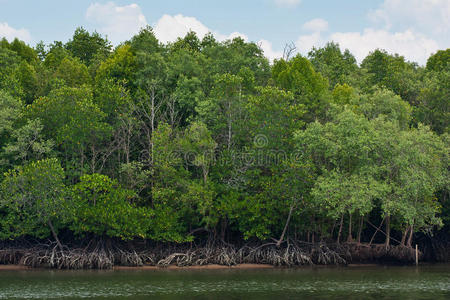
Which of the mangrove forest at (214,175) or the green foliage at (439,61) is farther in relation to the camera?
the green foliage at (439,61)

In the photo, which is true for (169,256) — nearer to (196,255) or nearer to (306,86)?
(196,255)

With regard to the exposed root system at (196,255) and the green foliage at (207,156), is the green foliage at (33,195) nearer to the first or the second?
the green foliage at (207,156)

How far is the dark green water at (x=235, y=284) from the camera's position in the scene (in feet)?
92.3

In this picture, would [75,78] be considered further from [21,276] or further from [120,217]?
[21,276]

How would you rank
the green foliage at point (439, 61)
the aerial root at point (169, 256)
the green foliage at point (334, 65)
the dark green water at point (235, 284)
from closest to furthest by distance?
1. the dark green water at point (235, 284)
2. the aerial root at point (169, 256)
3. the green foliage at point (439, 61)
4. the green foliage at point (334, 65)

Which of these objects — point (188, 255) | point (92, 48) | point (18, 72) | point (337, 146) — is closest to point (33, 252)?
point (188, 255)

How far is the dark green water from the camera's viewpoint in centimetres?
2812

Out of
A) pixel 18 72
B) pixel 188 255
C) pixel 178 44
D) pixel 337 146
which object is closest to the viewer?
pixel 337 146

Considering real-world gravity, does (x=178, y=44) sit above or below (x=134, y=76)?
above

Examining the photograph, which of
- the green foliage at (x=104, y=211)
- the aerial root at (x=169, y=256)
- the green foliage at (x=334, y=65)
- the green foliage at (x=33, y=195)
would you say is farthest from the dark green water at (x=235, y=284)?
the green foliage at (x=334, y=65)

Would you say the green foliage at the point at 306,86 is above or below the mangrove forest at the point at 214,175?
above

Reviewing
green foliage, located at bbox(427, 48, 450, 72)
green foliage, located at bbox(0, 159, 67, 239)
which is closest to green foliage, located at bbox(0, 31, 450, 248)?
green foliage, located at bbox(0, 159, 67, 239)

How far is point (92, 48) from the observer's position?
67.1m

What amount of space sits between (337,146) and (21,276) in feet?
71.5
